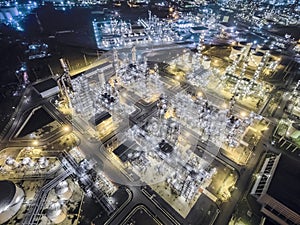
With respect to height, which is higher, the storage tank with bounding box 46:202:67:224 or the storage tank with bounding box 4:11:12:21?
the storage tank with bounding box 4:11:12:21

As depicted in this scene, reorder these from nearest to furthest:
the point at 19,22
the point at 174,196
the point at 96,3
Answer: the point at 174,196 → the point at 19,22 → the point at 96,3

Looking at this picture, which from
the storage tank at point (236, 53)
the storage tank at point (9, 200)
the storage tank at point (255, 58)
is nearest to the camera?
the storage tank at point (9, 200)

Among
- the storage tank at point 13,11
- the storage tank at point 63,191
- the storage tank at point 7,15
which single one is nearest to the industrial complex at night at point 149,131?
the storage tank at point 63,191

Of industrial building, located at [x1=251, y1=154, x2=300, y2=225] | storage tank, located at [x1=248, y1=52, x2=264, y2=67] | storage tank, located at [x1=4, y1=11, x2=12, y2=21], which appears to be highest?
storage tank, located at [x1=4, y1=11, x2=12, y2=21]

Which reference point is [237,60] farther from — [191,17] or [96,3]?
[96,3]

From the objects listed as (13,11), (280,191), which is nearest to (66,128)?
(280,191)

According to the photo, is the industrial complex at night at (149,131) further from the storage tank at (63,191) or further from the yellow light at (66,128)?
the yellow light at (66,128)

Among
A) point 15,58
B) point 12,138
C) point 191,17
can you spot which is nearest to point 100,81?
point 12,138

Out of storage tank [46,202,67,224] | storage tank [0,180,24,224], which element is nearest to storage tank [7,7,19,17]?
storage tank [0,180,24,224]

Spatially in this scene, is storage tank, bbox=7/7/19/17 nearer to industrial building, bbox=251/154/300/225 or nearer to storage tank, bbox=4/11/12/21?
storage tank, bbox=4/11/12/21
